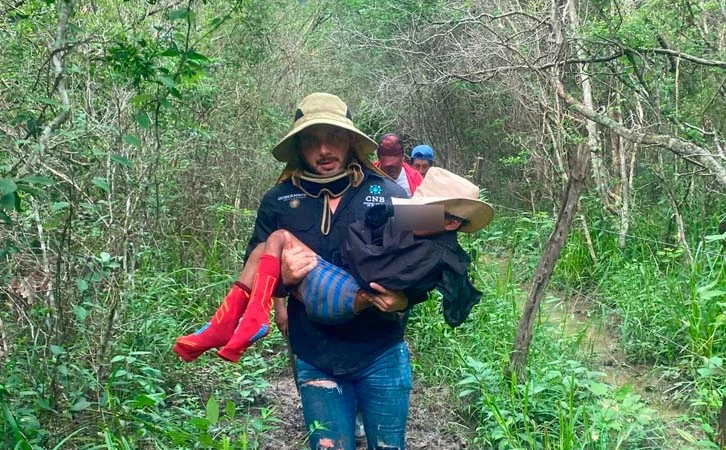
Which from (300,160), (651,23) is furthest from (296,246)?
(651,23)

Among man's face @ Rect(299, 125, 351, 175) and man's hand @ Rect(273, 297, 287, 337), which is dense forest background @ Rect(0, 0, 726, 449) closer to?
man's hand @ Rect(273, 297, 287, 337)

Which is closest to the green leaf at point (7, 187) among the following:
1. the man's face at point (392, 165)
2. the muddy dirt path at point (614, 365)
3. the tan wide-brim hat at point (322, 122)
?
the tan wide-brim hat at point (322, 122)

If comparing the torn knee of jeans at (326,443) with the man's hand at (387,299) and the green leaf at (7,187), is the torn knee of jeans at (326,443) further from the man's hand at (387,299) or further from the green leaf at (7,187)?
the green leaf at (7,187)

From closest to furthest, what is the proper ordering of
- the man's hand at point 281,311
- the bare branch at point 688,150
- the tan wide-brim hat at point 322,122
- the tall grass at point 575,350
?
the tan wide-brim hat at point 322,122
the man's hand at point 281,311
the tall grass at point 575,350
the bare branch at point 688,150

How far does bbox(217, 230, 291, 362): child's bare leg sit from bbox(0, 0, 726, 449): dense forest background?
0.84ft

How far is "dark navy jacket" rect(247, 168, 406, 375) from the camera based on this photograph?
121 inches

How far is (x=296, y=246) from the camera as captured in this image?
3059 mm

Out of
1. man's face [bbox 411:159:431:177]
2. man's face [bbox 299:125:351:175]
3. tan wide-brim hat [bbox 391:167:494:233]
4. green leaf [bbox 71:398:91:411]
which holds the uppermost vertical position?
man's face [bbox 299:125:351:175]

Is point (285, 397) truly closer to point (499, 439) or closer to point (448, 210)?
point (499, 439)

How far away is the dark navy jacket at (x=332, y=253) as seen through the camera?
121 inches

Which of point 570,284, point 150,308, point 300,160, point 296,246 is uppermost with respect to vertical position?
point 300,160

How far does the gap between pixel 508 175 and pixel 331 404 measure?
9.89 metres

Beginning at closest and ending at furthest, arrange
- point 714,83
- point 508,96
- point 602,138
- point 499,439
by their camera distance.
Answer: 1. point 499,439
2. point 714,83
3. point 602,138
4. point 508,96

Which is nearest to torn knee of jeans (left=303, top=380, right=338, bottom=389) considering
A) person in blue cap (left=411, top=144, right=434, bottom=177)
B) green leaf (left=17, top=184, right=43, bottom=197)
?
green leaf (left=17, top=184, right=43, bottom=197)
